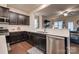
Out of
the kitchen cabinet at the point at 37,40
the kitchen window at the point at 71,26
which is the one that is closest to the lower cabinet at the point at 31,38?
the kitchen cabinet at the point at 37,40

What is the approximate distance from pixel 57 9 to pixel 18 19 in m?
0.63

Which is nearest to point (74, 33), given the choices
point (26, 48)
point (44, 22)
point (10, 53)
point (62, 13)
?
point (62, 13)

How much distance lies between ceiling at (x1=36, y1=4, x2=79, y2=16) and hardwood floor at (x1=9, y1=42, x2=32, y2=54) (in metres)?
→ 0.55

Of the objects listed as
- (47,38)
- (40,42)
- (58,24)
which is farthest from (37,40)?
(58,24)

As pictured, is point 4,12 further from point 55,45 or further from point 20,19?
point 55,45

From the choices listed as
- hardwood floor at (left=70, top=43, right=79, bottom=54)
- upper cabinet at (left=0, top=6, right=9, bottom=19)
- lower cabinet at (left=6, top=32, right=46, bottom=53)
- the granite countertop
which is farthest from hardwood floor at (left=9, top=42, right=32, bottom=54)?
hardwood floor at (left=70, top=43, right=79, bottom=54)

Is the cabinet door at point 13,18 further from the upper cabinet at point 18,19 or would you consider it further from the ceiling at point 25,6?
the ceiling at point 25,6

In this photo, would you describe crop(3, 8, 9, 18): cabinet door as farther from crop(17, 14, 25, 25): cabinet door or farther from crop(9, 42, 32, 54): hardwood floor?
crop(9, 42, 32, 54): hardwood floor

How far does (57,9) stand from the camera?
4.73 ft

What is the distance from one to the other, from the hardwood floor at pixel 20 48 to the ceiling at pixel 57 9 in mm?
546

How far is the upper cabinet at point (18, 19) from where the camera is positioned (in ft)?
4.82

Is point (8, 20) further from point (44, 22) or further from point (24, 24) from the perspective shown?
point (44, 22)

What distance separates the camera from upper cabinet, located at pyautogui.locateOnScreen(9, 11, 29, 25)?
1.47 m
